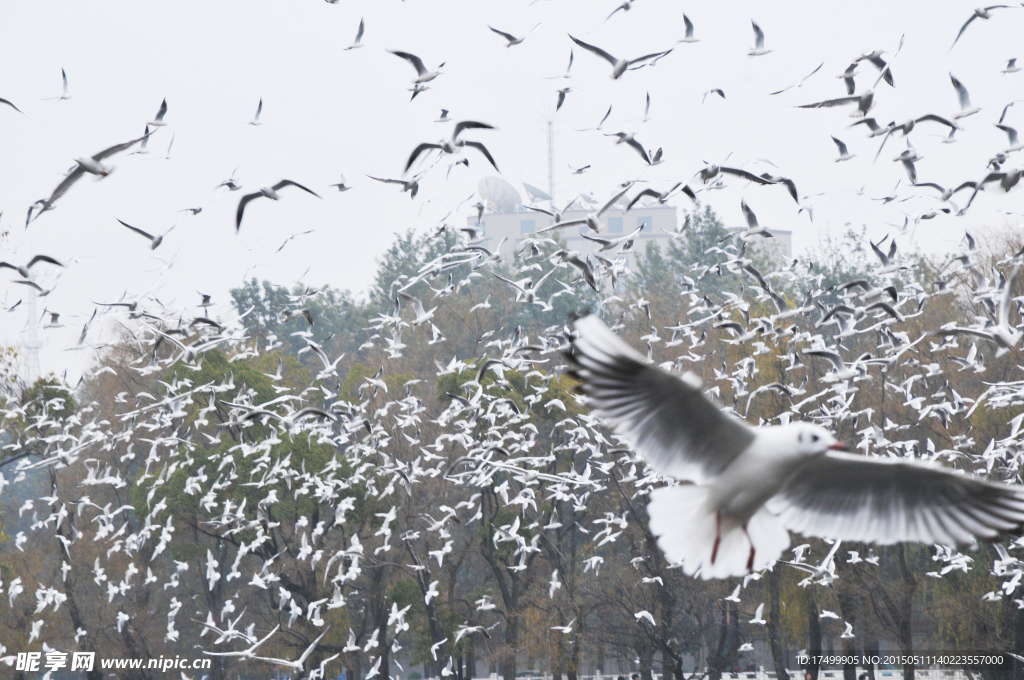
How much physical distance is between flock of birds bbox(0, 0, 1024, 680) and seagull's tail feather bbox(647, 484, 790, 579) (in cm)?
1

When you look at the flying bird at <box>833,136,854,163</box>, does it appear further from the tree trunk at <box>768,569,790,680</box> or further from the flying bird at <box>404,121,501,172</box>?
the tree trunk at <box>768,569,790,680</box>

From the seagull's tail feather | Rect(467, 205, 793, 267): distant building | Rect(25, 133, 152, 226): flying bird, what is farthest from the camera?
Rect(467, 205, 793, 267): distant building

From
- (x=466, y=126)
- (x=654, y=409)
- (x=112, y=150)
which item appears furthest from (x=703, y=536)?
(x=466, y=126)

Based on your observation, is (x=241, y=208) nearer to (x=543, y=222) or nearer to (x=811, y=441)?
(x=811, y=441)

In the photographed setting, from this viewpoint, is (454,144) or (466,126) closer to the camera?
(454,144)

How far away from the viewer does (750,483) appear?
17.0ft

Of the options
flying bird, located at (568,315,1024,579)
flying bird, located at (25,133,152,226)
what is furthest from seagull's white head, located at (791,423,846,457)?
flying bird, located at (25,133,152,226)

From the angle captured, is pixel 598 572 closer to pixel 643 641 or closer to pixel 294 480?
pixel 643 641

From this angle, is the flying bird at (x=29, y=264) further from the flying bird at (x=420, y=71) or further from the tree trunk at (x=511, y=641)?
the tree trunk at (x=511, y=641)

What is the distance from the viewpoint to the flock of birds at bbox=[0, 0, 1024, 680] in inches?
203

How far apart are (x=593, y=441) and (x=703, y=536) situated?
2459 centimetres

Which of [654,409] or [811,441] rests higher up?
[654,409]

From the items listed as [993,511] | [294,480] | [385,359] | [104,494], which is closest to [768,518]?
[993,511]

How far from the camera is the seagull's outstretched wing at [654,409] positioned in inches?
190
